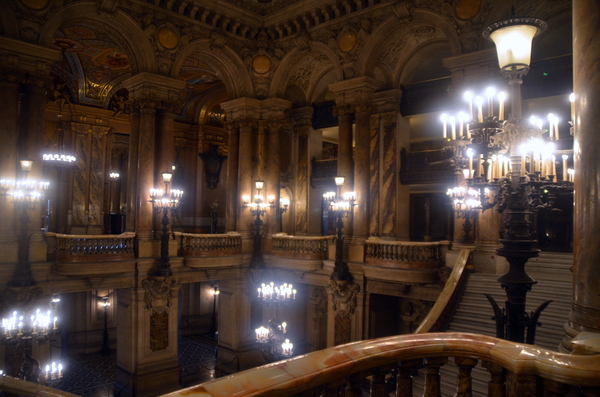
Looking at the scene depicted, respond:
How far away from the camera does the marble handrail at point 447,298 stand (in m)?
8.42

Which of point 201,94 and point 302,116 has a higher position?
point 201,94

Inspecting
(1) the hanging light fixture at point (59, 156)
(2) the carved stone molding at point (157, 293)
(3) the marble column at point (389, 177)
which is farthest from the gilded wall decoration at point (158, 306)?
(3) the marble column at point (389, 177)

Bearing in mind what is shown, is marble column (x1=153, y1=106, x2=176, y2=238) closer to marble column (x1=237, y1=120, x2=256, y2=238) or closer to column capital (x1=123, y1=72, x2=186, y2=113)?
column capital (x1=123, y1=72, x2=186, y2=113)

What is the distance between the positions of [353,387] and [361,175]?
439 inches

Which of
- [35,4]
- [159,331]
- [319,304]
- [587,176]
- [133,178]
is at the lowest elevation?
[159,331]

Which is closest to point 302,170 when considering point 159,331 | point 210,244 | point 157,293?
point 210,244

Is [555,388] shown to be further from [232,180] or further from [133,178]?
[232,180]

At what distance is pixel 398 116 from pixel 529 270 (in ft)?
22.1

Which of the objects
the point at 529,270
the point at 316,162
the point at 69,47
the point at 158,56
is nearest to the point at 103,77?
the point at 69,47

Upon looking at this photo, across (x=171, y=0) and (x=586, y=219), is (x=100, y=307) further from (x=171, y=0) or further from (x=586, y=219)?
(x=586, y=219)

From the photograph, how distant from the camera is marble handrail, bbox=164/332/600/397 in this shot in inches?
93.3

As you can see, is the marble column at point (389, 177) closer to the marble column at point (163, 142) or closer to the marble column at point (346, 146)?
the marble column at point (346, 146)

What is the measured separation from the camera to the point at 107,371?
15.6 metres

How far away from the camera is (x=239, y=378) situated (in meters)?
2.40
